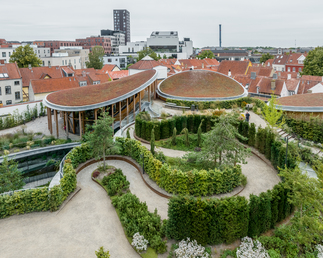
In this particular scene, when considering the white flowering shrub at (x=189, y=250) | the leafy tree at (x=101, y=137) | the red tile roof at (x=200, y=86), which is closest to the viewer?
the white flowering shrub at (x=189, y=250)

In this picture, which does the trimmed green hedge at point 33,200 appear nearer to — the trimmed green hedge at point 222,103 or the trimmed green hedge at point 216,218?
the trimmed green hedge at point 216,218

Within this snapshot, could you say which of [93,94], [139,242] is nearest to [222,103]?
[93,94]

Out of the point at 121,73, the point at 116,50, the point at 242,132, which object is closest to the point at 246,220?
the point at 242,132

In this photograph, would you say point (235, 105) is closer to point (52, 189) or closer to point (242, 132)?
point (242, 132)

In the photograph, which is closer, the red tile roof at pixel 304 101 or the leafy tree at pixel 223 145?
the leafy tree at pixel 223 145

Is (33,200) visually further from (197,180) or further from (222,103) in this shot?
(222,103)

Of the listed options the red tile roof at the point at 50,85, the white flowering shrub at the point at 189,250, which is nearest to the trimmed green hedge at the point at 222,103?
the red tile roof at the point at 50,85

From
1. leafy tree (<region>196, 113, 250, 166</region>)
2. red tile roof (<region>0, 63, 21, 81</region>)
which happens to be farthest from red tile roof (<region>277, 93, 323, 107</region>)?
red tile roof (<region>0, 63, 21, 81</region>)
